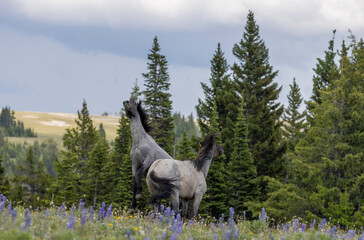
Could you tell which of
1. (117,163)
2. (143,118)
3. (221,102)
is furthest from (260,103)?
(143,118)

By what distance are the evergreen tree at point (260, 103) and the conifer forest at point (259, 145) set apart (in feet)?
0.40

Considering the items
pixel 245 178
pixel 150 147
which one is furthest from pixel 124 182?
pixel 150 147

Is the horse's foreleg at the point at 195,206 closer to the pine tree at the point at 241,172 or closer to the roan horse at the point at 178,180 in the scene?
the roan horse at the point at 178,180

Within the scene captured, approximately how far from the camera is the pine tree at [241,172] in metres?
41.3

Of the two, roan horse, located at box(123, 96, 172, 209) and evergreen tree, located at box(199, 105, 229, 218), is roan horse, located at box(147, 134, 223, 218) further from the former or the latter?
evergreen tree, located at box(199, 105, 229, 218)

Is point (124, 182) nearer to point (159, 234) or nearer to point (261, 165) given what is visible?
point (261, 165)

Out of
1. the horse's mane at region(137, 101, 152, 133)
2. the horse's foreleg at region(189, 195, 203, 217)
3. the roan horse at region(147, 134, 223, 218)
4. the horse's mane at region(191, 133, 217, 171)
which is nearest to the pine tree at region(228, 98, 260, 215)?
the horse's mane at region(137, 101, 152, 133)

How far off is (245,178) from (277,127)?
10.1 metres

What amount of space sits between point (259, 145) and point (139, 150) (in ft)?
113

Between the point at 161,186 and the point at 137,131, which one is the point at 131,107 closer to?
the point at 137,131

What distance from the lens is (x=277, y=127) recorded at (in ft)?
163

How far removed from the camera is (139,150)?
12664mm

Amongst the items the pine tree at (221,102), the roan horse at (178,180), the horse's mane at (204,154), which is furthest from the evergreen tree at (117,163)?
the roan horse at (178,180)

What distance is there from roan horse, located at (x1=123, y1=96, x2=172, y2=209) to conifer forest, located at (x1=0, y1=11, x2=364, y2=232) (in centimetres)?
215
